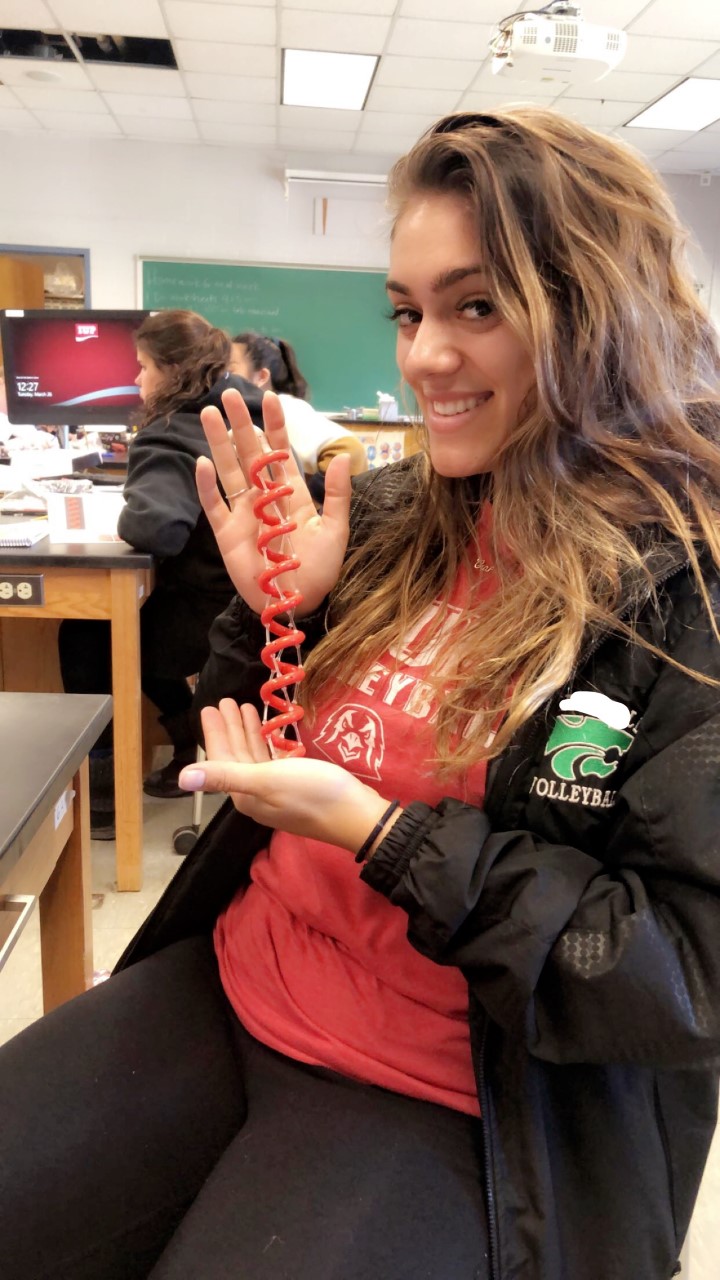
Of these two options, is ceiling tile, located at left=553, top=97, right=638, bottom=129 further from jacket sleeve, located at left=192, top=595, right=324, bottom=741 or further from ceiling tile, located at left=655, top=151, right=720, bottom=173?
jacket sleeve, located at left=192, top=595, right=324, bottom=741

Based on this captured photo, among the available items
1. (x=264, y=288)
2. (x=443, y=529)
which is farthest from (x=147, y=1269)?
(x=264, y=288)

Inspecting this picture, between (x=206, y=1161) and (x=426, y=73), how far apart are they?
5.41 meters

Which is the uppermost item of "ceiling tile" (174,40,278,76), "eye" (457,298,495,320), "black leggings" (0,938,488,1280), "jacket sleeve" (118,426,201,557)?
"ceiling tile" (174,40,278,76)

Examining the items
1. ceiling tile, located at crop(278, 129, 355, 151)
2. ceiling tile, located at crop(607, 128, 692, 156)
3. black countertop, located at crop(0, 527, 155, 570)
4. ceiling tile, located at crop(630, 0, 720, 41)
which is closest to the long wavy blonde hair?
black countertop, located at crop(0, 527, 155, 570)

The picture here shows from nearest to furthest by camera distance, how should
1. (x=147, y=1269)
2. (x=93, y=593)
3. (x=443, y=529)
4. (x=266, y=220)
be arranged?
(x=147, y=1269)
(x=443, y=529)
(x=93, y=593)
(x=266, y=220)

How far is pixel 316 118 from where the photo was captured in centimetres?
557

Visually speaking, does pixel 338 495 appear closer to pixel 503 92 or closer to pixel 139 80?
pixel 503 92

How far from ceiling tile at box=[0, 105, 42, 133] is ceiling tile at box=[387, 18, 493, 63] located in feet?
9.05

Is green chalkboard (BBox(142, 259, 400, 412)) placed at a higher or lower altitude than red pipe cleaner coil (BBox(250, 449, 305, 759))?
higher

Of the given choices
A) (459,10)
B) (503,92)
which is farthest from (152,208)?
(459,10)

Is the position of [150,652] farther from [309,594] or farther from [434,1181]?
[434,1181]

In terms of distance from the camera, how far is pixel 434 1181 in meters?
0.71

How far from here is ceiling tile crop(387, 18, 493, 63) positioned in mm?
4160

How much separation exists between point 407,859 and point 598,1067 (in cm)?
24
